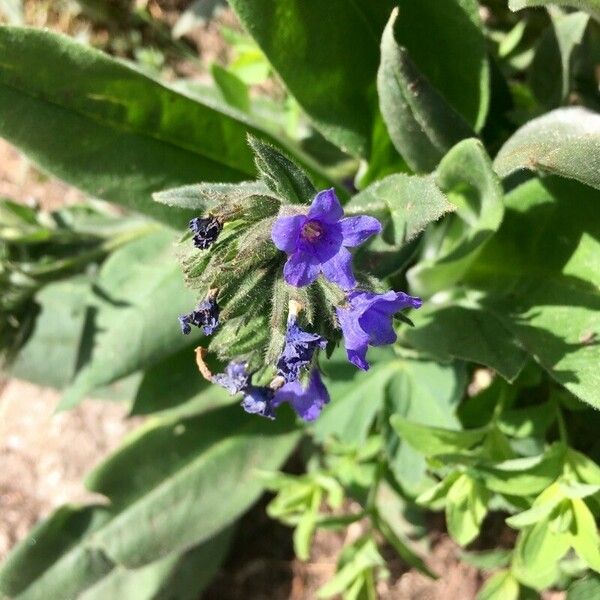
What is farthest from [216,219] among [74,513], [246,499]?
[74,513]

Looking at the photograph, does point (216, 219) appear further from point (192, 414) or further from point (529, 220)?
point (192, 414)

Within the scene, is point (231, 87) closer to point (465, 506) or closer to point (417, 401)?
point (417, 401)

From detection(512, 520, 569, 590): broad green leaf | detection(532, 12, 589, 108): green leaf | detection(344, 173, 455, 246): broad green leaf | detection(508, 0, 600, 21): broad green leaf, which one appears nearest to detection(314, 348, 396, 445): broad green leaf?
detection(512, 520, 569, 590): broad green leaf

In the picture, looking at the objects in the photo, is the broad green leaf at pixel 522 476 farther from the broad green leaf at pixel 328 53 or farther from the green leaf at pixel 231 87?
the green leaf at pixel 231 87

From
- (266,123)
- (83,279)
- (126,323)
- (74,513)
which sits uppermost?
(266,123)

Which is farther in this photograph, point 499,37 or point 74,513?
point 74,513

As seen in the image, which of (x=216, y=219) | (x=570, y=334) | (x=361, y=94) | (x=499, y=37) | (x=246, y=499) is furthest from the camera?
(x=246, y=499)

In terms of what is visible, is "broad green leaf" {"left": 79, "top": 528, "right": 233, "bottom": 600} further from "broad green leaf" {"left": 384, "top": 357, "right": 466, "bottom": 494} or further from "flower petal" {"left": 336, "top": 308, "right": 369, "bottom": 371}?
"flower petal" {"left": 336, "top": 308, "right": 369, "bottom": 371}
